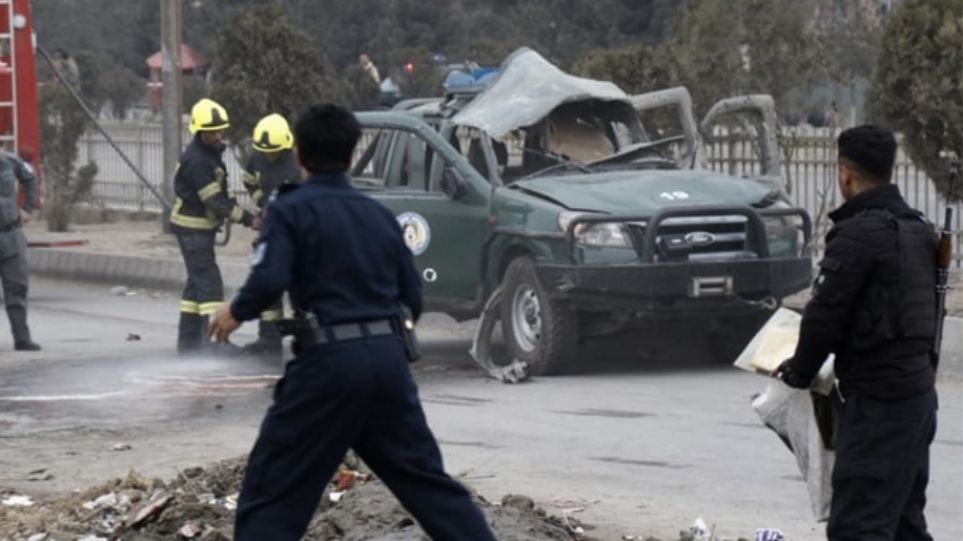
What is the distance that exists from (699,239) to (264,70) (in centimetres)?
921

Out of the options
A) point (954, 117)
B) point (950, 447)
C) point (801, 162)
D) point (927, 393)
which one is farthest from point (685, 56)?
point (927, 393)

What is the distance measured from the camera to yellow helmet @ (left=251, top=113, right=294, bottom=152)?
13.8 metres

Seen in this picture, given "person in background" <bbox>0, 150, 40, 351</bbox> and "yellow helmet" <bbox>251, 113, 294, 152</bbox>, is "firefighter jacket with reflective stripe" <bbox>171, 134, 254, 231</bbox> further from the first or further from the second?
"person in background" <bbox>0, 150, 40, 351</bbox>

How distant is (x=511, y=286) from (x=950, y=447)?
366 centimetres

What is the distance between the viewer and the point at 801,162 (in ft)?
58.4

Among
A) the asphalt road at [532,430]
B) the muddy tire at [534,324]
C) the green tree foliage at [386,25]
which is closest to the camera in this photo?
the asphalt road at [532,430]

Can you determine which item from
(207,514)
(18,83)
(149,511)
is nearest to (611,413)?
(207,514)

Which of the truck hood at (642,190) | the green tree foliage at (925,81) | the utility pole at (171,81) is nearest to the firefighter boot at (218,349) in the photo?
the truck hood at (642,190)

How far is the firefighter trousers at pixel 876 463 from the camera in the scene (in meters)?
6.13

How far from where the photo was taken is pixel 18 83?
61.2ft

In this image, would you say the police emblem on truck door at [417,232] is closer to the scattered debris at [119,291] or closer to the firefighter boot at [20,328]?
the firefighter boot at [20,328]

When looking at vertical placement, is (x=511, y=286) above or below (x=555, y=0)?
below

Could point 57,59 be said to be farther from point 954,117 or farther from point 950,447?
point 950,447

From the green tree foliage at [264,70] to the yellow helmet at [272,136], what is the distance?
22.1 feet
